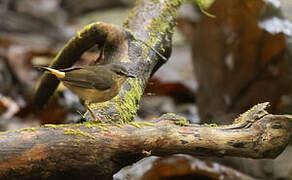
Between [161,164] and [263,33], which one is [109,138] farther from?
[263,33]

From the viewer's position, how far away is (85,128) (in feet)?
8.40

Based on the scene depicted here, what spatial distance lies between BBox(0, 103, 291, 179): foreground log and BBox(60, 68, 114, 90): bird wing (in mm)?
407

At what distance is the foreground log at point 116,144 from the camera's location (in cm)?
237

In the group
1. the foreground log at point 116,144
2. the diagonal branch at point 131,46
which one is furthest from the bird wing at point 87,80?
the foreground log at point 116,144

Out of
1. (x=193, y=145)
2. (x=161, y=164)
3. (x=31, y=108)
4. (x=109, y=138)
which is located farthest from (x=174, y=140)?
(x=31, y=108)

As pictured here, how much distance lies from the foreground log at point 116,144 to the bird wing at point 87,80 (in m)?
0.41

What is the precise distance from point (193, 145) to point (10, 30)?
20.9 ft

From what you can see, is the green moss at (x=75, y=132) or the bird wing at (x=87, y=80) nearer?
the green moss at (x=75, y=132)

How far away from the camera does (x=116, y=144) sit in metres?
2.52

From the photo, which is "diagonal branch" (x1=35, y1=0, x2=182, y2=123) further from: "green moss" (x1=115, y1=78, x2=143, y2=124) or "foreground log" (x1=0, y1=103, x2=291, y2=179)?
"foreground log" (x1=0, y1=103, x2=291, y2=179)

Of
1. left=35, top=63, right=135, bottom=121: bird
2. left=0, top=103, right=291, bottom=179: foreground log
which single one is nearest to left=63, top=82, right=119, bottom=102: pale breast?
left=35, top=63, right=135, bottom=121: bird

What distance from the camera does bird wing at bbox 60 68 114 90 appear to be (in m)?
2.98

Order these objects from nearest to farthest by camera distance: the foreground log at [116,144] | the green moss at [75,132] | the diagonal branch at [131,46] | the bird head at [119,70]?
1. the foreground log at [116,144]
2. the green moss at [75,132]
3. the bird head at [119,70]
4. the diagonal branch at [131,46]

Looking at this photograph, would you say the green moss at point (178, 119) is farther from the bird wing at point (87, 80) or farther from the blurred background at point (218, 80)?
the blurred background at point (218, 80)
